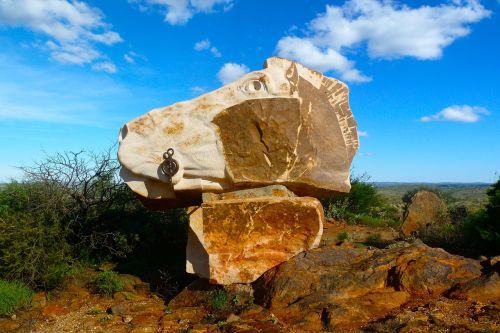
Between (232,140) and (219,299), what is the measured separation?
2.00 metres

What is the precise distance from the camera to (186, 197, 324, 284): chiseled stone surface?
20.2 ft

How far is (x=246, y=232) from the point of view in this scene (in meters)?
6.18

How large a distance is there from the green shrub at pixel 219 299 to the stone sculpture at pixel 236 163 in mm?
159

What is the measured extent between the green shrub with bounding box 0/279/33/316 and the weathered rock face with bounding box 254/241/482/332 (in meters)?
3.29

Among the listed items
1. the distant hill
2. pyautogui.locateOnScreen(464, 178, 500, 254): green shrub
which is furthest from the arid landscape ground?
the distant hill

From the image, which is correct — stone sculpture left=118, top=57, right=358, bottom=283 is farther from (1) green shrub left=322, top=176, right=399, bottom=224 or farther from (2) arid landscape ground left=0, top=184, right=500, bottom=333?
(1) green shrub left=322, top=176, right=399, bottom=224

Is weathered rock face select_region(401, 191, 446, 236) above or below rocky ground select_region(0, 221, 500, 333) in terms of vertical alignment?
above

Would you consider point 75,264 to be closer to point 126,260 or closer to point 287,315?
point 126,260

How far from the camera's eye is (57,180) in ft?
28.4

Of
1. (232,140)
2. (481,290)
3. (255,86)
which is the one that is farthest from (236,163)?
(481,290)

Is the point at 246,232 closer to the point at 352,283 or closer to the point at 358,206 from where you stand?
the point at 352,283

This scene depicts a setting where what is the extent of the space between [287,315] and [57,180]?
525 centimetres

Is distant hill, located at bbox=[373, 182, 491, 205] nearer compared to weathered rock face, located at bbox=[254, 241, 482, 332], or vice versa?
weathered rock face, located at bbox=[254, 241, 482, 332]

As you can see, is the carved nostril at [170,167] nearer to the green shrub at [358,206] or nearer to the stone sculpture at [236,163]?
the stone sculpture at [236,163]
